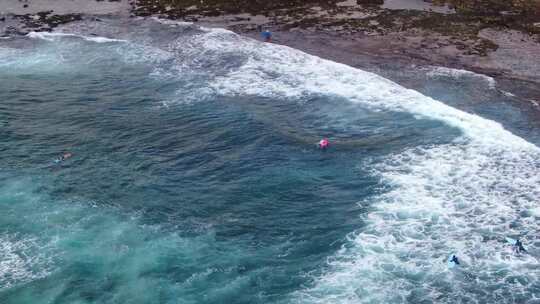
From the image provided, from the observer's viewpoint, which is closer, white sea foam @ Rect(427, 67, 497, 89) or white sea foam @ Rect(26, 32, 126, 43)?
white sea foam @ Rect(427, 67, 497, 89)

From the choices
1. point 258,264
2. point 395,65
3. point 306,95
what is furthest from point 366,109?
point 258,264

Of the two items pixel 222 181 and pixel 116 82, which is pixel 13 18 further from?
pixel 222 181

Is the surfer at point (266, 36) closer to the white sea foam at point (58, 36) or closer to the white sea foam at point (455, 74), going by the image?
the white sea foam at point (58, 36)

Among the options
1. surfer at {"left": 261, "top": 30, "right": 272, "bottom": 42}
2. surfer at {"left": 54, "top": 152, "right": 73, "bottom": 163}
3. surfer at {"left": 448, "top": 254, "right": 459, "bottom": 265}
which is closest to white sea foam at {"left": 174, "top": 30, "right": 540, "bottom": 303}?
surfer at {"left": 448, "top": 254, "right": 459, "bottom": 265}

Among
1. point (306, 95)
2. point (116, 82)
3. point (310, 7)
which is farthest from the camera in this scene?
point (310, 7)

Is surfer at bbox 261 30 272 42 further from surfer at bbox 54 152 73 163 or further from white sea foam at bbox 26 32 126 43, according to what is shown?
surfer at bbox 54 152 73 163

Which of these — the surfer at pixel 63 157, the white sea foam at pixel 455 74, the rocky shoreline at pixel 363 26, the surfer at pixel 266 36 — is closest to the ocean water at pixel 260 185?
the white sea foam at pixel 455 74

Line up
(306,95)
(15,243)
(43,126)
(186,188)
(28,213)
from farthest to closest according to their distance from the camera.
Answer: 1. (306,95)
2. (43,126)
3. (186,188)
4. (28,213)
5. (15,243)
